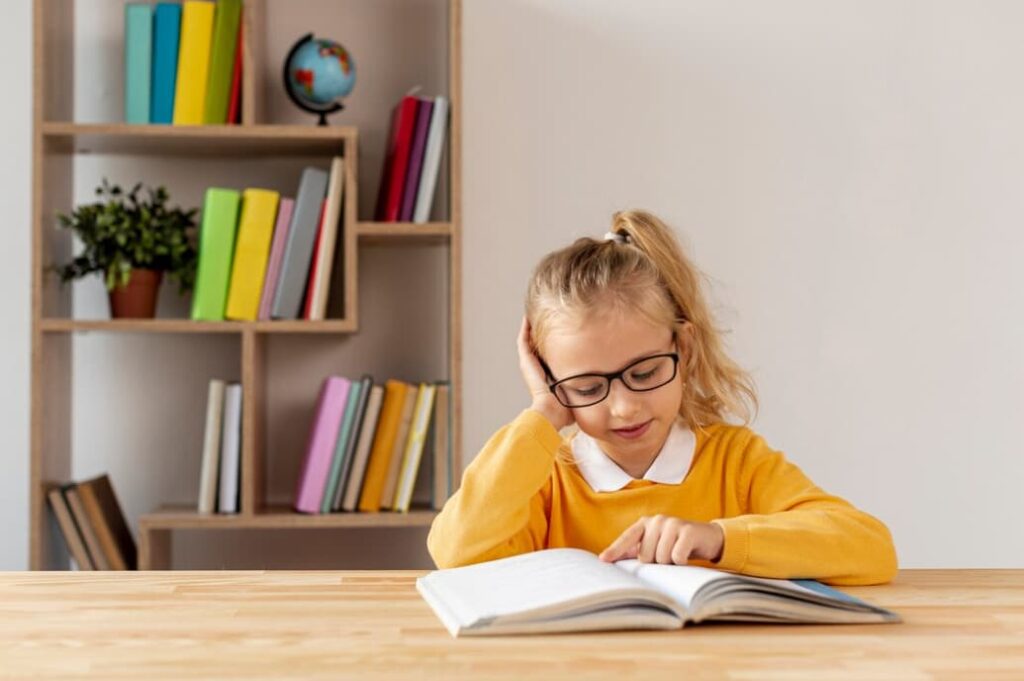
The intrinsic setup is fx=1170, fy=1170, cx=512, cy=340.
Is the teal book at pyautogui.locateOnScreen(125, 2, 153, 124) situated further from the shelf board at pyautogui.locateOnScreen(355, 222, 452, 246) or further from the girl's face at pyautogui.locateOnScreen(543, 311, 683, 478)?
the girl's face at pyautogui.locateOnScreen(543, 311, 683, 478)

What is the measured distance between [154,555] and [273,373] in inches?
18.7

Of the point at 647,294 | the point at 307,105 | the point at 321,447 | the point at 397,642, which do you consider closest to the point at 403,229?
the point at 307,105

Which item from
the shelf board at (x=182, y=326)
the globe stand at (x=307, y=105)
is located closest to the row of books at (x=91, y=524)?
the shelf board at (x=182, y=326)

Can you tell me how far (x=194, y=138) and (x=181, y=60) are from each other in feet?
0.53

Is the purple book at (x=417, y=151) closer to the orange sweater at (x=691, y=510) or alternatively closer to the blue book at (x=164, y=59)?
the blue book at (x=164, y=59)

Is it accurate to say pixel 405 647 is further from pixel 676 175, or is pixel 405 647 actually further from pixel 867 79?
pixel 867 79

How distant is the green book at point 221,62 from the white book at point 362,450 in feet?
2.12

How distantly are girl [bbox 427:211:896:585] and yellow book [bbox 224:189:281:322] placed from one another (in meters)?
0.96

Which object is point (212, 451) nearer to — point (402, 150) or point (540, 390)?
point (402, 150)

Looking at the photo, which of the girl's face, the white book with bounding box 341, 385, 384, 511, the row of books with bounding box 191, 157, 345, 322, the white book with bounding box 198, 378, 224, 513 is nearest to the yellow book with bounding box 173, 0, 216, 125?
the row of books with bounding box 191, 157, 345, 322

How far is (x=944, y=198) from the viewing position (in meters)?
2.72

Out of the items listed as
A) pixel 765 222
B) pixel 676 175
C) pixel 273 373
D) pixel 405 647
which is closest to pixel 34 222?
pixel 273 373

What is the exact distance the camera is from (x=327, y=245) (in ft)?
7.81

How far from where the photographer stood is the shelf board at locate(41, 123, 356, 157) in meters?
2.33
